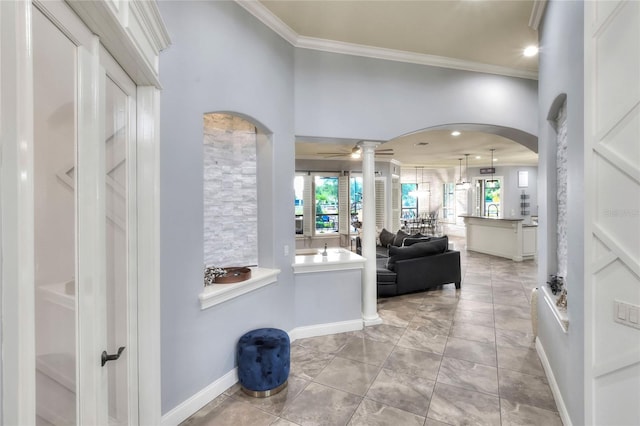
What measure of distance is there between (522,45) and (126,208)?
166 inches

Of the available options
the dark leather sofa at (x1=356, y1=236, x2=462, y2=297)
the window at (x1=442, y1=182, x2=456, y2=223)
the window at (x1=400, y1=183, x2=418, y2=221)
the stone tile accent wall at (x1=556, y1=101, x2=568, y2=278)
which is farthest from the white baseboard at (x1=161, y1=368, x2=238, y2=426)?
the window at (x1=442, y1=182, x2=456, y2=223)

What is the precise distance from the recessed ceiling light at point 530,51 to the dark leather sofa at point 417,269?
2992mm

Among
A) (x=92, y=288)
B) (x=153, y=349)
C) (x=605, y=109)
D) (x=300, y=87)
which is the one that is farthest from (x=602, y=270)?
(x=300, y=87)

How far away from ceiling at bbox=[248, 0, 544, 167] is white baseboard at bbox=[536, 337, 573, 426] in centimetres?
304

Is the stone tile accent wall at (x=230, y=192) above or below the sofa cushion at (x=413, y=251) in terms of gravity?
above

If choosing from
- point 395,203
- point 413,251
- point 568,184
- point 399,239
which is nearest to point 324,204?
point 395,203

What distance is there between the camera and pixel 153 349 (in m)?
1.75

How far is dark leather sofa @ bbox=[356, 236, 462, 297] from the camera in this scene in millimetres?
5086

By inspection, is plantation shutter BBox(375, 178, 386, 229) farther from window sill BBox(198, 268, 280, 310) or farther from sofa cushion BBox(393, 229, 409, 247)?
window sill BBox(198, 268, 280, 310)

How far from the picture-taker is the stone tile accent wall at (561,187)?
7.95 ft

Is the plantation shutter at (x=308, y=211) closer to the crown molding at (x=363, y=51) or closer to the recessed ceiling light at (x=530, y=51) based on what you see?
the crown molding at (x=363, y=51)

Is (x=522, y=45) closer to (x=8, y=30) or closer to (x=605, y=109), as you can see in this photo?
(x=605, y=109)

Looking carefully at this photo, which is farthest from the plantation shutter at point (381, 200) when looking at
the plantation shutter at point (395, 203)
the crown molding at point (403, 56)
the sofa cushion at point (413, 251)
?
the crown molding at point (403, 56)

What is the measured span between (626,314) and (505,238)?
763cm
